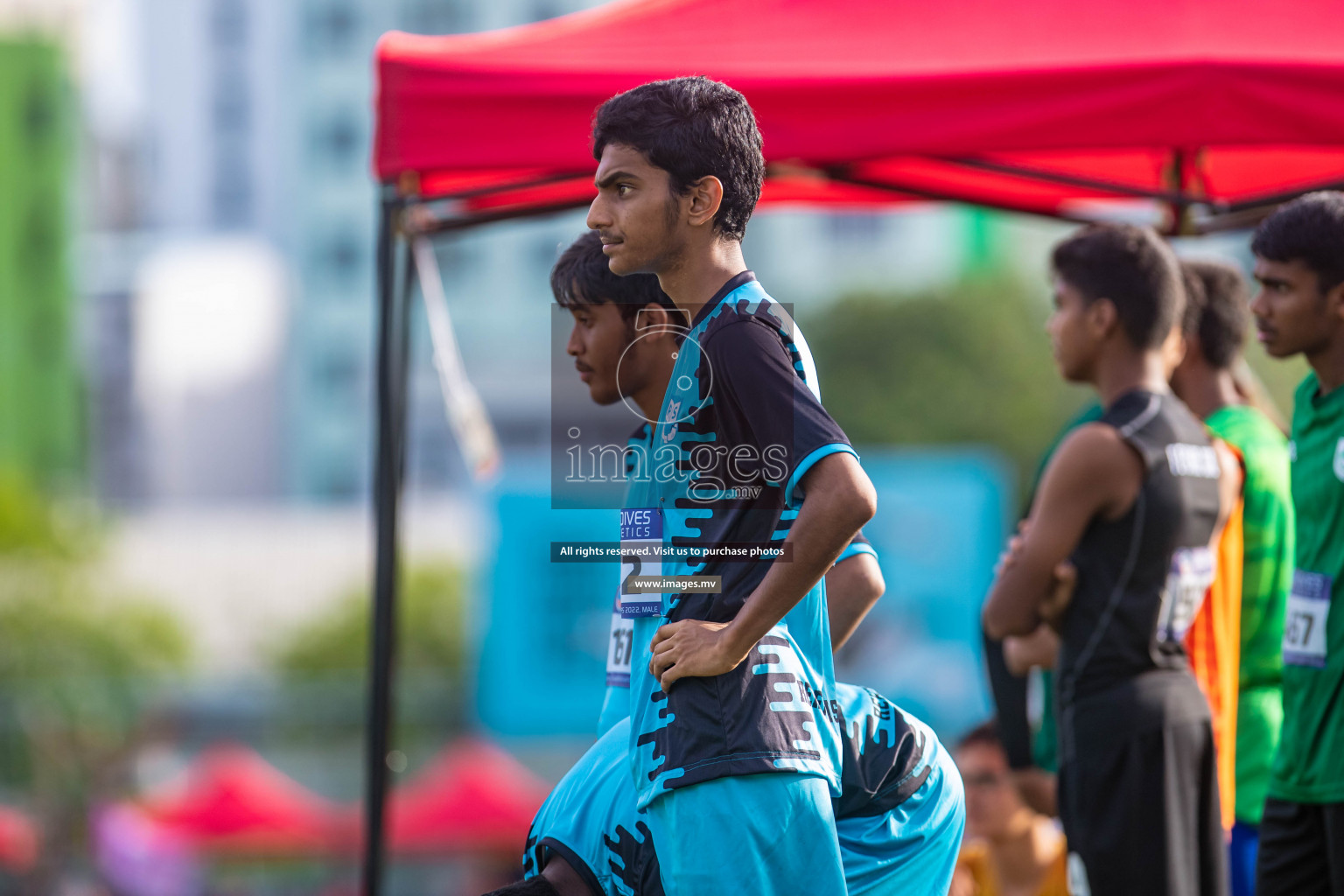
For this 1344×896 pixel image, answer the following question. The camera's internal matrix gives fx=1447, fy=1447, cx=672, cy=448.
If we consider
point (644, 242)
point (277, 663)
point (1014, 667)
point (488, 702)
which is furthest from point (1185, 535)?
point (277, 663)

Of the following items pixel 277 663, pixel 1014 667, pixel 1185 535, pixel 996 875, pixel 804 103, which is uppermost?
A: pixel 804 103

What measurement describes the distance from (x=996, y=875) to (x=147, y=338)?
179 ft

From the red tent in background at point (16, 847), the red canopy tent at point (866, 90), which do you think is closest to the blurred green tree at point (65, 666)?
the red tent in background at point (16, 847)

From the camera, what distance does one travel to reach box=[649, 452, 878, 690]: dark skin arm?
185 centimetres

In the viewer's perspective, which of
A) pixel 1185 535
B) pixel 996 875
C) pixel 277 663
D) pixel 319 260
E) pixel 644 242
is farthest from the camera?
pixel 319 260

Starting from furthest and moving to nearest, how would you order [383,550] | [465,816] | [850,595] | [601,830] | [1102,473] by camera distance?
1. [465,816]
2. [383,550]
3. [1102,473]
4. [850,595]
5. [601,830]

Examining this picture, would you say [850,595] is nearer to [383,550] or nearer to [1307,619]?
[1307,619]

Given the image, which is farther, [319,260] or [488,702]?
[319,260]

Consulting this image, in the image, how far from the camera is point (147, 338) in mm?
54500

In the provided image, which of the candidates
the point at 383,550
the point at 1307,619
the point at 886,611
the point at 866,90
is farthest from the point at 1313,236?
the point at 886,611

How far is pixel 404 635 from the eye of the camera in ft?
94.8

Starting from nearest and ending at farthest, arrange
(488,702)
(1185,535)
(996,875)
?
(1185,535)
(996,875)
(488,702)

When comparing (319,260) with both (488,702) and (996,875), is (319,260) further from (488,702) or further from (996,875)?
(996,875)

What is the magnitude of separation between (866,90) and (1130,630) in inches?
55.5
